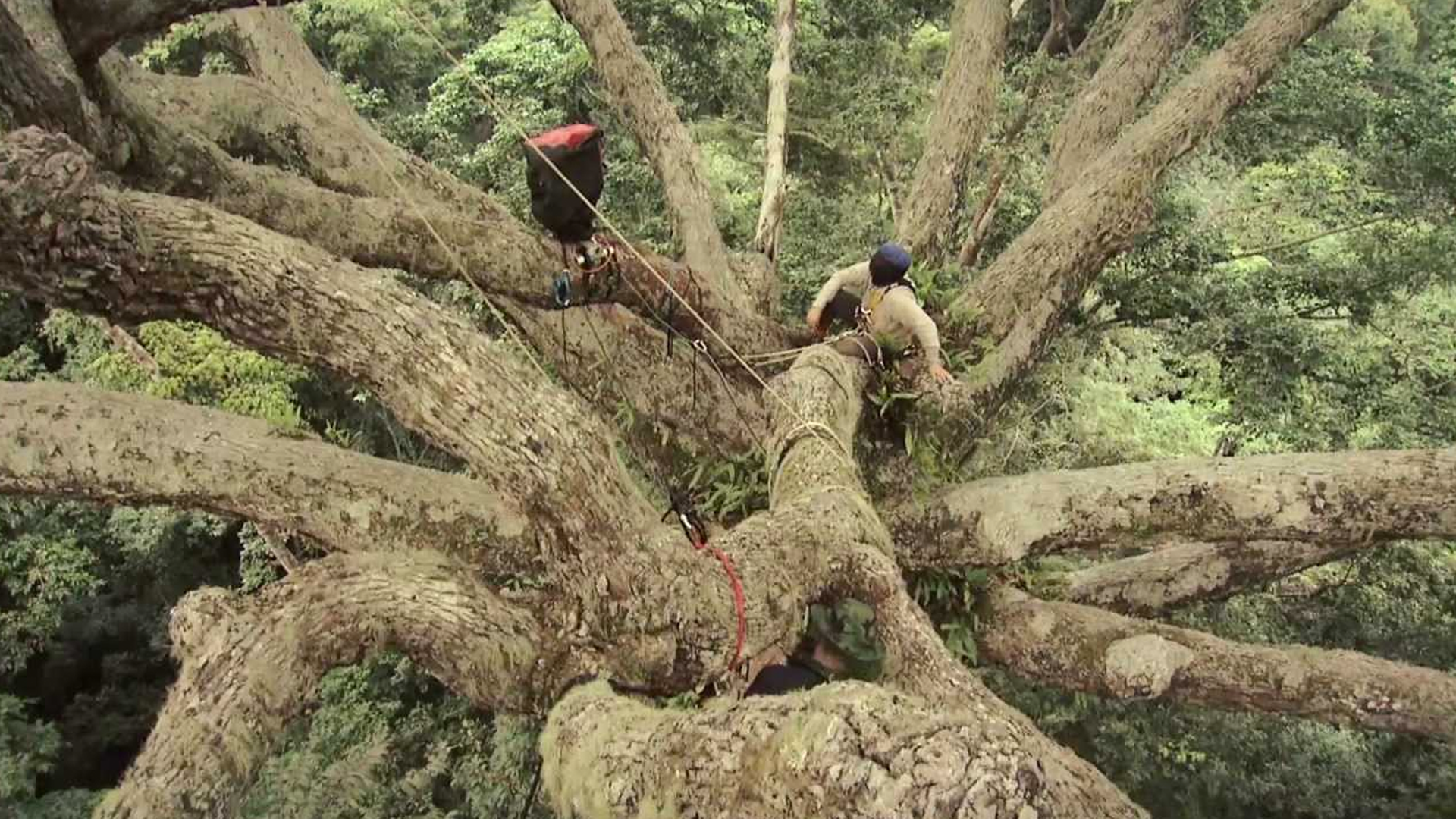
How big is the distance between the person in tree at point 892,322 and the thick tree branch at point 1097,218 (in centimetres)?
57

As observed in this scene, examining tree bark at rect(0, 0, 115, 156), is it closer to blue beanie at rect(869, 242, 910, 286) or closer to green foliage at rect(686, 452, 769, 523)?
green foliage at rect(686, 452, 769, 523)

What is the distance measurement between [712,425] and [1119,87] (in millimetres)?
3625

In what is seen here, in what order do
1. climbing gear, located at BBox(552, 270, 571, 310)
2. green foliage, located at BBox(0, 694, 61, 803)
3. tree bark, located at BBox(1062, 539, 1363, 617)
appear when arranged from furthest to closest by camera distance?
green foliage, located at BBox(0, 694, 61, 803), tree bark, located at BBox(1062, 539, 1363, 617), climbing gear, located at BBox(552, 270, 571, 310)

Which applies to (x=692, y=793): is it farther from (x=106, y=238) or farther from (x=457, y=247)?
(x=457, y=247)

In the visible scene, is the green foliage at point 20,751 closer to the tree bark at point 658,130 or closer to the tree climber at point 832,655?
the tree bark at point 658,130

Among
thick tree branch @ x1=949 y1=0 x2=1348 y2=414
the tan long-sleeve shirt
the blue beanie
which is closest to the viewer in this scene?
→ the tan long-sleeve shirt

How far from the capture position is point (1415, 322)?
829 centimetres

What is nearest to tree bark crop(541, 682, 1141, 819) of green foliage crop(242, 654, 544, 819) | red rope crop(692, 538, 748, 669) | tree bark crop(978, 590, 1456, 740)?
red rope crop(692, 538, 748, 669)

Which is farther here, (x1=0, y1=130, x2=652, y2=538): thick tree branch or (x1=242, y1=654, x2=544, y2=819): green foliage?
(x1=242, y1=654, x2=544, y2=819): green foliage

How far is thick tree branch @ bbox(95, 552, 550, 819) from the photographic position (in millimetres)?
2533

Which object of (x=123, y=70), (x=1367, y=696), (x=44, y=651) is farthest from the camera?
(x=44, y=651)

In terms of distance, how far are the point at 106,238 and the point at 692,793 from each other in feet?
6.27

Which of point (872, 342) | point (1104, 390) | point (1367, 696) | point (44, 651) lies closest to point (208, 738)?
point (872, 342)

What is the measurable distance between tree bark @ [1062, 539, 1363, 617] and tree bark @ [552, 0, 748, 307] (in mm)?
2571
